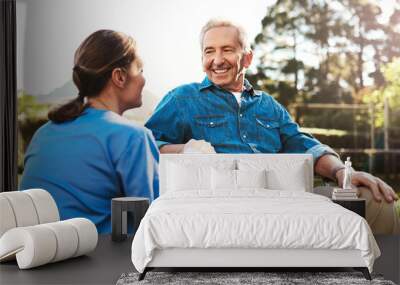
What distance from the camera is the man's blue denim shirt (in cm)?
713

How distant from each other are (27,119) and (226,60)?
93.1 inches

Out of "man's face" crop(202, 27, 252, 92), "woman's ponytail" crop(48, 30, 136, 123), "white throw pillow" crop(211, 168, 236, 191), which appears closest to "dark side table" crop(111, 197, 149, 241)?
"white throw pillow" crop(211, 168, 236, 191)

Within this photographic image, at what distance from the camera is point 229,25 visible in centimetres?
725

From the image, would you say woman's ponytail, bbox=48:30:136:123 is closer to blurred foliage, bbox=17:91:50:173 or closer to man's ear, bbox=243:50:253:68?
blurred foliage, bbox=17:91:50:173

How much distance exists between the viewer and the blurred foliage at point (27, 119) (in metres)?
7.37

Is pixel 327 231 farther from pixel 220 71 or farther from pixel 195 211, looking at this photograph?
pixel 220 71

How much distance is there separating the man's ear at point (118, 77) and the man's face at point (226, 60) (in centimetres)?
93

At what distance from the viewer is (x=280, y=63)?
725cm

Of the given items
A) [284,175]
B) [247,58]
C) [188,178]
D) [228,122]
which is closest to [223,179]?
[188,178]

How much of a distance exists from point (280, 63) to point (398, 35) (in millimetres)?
1339

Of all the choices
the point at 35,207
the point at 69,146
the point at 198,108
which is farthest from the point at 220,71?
the point at 35,207

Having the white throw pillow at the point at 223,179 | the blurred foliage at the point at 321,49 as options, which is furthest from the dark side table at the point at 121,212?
the blurred foliage at the point at 321,49

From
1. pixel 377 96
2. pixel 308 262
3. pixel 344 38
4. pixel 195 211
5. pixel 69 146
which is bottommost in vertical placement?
pixel 308 262

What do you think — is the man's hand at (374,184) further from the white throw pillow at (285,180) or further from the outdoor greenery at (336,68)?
the white throw pillow at (285,180)
